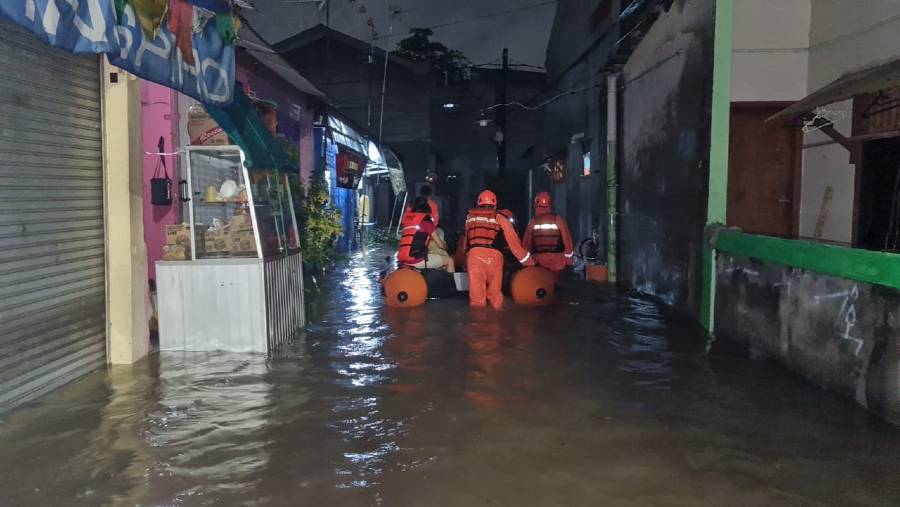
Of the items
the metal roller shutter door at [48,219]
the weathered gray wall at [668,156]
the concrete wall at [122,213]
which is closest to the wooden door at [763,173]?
the weathered gray wall at [668,156]

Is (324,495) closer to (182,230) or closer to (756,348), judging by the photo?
(182,230)

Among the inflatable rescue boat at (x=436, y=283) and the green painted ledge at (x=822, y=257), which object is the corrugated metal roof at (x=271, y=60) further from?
the green painted ledge at (x=822, y=257)

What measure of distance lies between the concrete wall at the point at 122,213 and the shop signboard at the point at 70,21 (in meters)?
2.07

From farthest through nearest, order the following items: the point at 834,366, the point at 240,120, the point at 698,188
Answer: the point at 698,188, the point at 240,120, the point at 834,366

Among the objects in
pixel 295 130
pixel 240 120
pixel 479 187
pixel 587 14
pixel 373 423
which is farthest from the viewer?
pixel 479 187

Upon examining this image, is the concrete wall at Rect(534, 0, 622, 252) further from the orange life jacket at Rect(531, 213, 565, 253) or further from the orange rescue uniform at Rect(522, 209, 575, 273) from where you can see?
the orange life jacket at Rect(531, 213, 565, 253)

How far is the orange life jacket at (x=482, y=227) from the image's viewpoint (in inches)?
399

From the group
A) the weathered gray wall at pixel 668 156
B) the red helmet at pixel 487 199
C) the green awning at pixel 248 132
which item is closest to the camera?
the green awning at pixel 248 132

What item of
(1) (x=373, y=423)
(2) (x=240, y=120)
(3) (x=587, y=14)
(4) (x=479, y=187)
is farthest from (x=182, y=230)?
(4) (x=479, y=187)

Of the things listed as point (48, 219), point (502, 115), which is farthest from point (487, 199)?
point (502, 115)

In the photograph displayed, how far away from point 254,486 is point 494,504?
1.43m

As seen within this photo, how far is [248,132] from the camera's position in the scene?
7.09m

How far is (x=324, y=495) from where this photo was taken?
386cm

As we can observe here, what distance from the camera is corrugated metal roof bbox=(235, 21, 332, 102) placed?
32.3 ft
